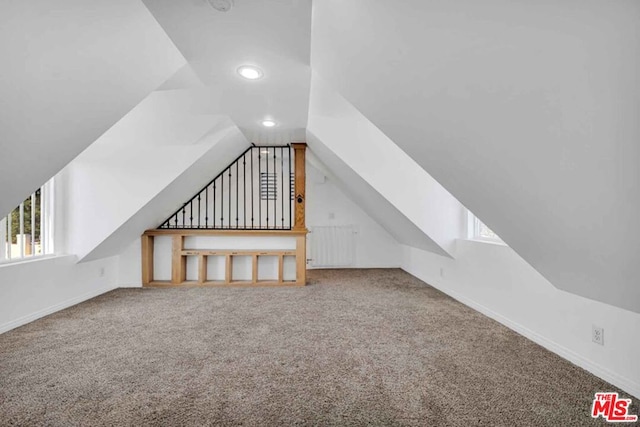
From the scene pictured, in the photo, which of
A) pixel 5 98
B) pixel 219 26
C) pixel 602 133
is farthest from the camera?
pixel 219 26

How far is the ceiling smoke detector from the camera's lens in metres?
1.33

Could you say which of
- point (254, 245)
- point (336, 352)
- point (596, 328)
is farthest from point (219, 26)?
point (254, 245)

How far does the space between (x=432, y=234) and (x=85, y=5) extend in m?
3.57

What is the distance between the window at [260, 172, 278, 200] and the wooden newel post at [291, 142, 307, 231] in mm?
1326

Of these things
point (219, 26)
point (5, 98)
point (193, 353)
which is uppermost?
point (219, 26)

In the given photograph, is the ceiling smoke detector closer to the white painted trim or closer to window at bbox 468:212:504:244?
the white painted trim

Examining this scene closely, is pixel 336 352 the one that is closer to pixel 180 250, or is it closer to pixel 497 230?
pixel 497 230

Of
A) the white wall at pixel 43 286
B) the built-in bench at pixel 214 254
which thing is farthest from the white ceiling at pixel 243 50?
the white wall at pixel 43 286

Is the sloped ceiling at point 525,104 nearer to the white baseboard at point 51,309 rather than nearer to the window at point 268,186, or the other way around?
the white baseboard at point 51,309

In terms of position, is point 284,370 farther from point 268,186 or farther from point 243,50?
point 268,186

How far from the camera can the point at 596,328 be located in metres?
1.98
